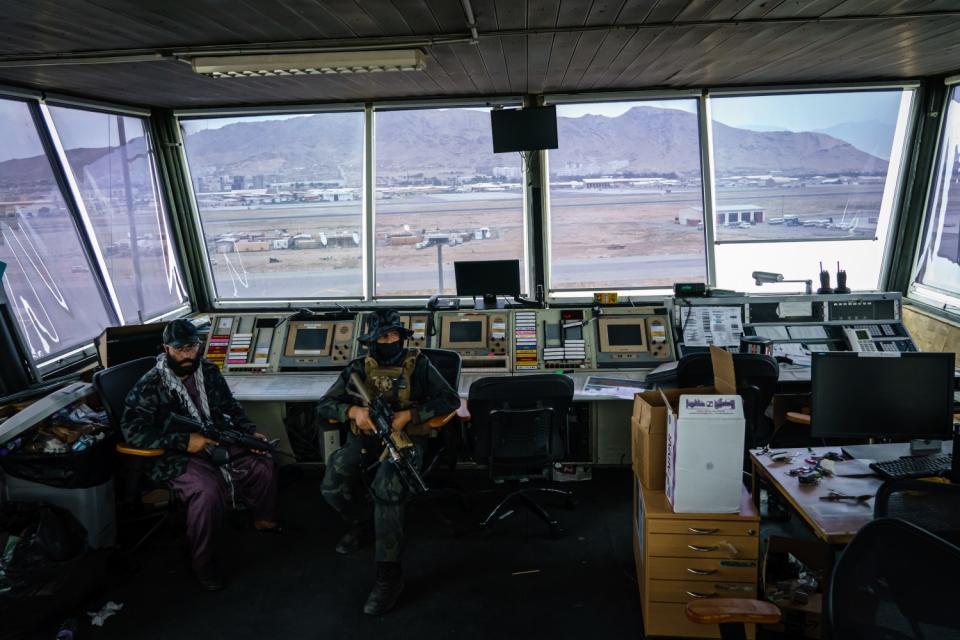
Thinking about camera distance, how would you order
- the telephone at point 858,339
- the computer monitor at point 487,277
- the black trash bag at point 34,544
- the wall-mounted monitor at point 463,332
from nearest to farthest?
the black trash bag at point 34,544
the telephone at point 858,339
the wall-mounted monitor at point 463,332
the computer monitor at point 487,277

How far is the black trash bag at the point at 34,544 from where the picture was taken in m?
3.05

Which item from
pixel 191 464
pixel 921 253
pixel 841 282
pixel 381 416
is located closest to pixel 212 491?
pixel 191 464

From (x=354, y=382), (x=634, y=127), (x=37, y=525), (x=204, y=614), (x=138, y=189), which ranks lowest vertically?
Answer: (x=204, y=614)

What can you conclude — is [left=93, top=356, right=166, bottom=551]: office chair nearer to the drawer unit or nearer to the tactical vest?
the tactical vest

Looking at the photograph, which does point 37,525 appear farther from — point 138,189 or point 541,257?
point 541,257

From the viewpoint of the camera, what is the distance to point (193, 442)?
364 centimetres

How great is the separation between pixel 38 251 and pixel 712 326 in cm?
448

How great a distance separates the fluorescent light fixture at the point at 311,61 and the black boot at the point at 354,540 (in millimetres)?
2497

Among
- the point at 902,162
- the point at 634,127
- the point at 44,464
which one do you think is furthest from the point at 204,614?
the point at 902,162

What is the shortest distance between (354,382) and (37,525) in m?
1.61

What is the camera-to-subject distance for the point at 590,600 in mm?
3312

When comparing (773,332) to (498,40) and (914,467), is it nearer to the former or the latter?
(914,467)

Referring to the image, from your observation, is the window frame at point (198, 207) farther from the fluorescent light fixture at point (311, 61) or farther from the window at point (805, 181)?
the window at point (805, 181)

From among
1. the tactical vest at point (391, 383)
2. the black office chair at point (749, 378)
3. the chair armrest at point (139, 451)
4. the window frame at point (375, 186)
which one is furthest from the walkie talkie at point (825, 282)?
the chair armrest at point (139, 451)
